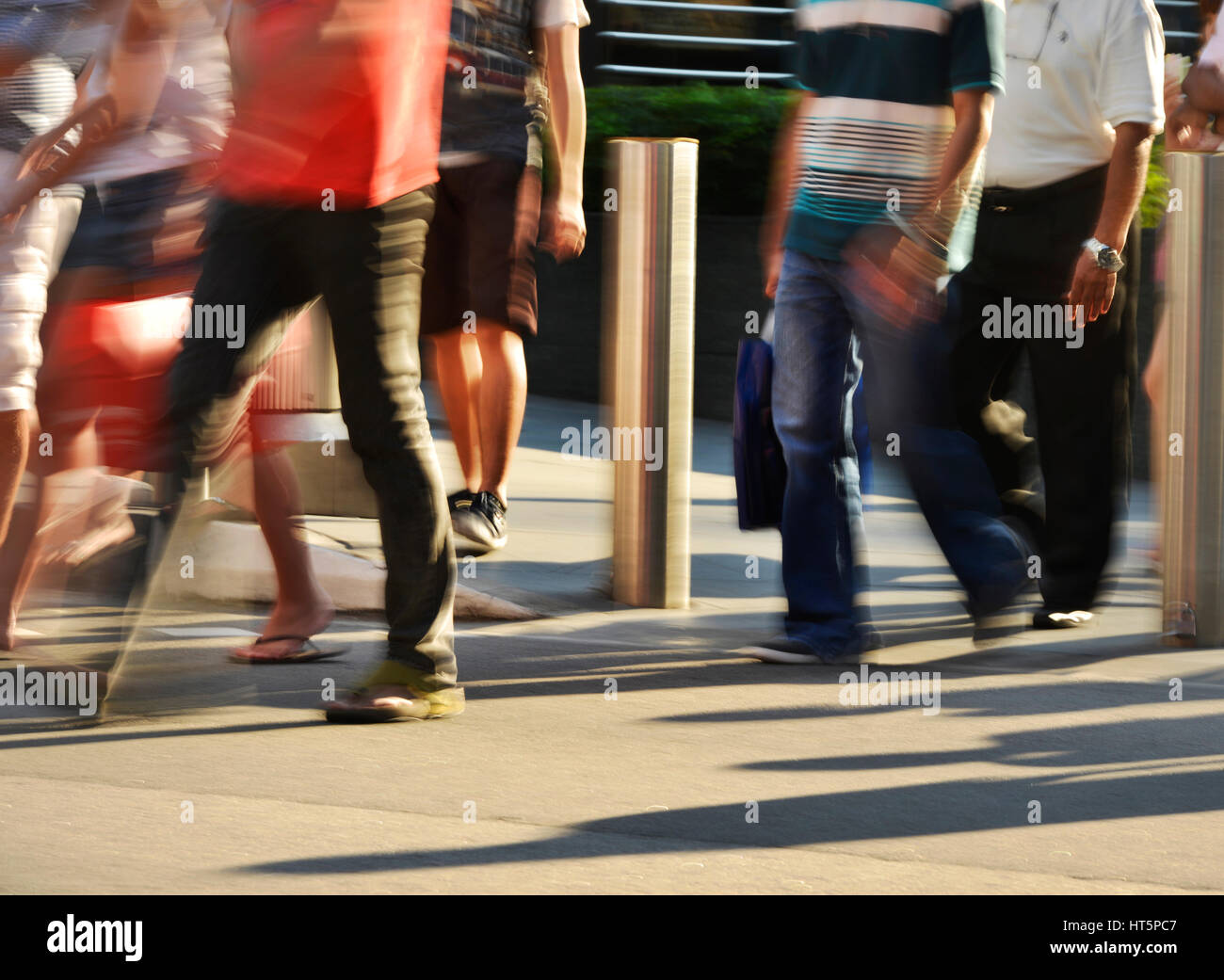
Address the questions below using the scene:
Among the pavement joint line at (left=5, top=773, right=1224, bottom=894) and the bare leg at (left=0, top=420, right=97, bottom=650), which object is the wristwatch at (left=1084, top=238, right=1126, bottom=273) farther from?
the bare leg at (left=0, top=420, right=97, bottom=650)

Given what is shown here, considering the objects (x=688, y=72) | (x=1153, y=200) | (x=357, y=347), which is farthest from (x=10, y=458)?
(x=688, y=72)

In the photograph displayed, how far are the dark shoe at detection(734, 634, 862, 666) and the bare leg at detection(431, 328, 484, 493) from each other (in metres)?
1.73

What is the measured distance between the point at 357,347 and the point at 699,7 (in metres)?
11.8

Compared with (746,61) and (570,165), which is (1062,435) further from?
(746,61)

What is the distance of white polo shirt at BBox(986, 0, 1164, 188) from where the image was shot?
18.5 feet

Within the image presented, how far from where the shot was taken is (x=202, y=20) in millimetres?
5023

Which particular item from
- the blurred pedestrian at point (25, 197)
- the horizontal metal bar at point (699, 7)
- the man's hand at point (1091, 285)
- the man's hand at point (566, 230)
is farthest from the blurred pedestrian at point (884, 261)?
the horizontal metal bar at point (699, 7)

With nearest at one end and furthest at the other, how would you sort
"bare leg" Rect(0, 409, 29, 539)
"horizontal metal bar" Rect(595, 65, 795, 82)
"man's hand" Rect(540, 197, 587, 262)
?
"bare leg" Rect(0, 409, 29, 539), "man's hand" Rect(540, 197, 587, 262), "horizontal metal bar" Rect(595, 65, 795, 82)

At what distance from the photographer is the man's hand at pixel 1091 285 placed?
5664 mm

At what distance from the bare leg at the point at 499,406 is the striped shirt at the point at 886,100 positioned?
1.80m

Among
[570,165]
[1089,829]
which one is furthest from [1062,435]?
[1089,829]

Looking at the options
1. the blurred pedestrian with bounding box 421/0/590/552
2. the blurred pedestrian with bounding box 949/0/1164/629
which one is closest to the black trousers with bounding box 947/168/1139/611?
the blurred pedestrian with bounding box 949/0/1164/629

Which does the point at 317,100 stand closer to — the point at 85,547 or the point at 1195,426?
the point at 85,547

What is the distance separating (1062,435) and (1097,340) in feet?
0.95
